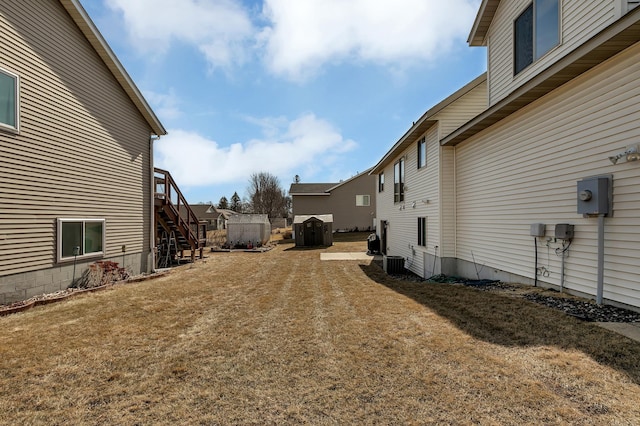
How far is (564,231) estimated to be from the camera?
5922 mm

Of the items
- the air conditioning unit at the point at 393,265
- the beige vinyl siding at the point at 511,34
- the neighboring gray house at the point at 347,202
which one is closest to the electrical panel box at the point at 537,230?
the beige vinyl siding at the point at 511,34

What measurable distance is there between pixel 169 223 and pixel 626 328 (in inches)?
567

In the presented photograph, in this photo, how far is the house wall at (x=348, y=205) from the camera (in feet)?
113

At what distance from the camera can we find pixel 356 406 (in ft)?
9.41

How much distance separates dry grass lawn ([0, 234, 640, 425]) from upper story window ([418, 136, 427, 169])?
254 inches

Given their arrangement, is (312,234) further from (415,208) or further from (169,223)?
(415,208)

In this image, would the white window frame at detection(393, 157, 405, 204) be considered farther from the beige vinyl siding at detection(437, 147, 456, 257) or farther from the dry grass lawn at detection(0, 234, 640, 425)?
the dry grass lawn at detection(0, 234, 640, 425)

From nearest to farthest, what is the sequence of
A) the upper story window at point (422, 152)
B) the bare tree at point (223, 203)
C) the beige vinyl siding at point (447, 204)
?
the beige vinyl siding at point (447, 204)
the upper story window at point (422, 152)
the bare tree at point (223, 203)

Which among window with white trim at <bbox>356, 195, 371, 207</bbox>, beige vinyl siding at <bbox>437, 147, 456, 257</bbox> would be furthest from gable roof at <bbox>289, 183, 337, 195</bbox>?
beige vinyl siding at <bbox>437, 147, 456, 257</bbox>

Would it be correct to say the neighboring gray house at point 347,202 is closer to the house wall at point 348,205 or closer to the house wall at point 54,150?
the house wall at point 348,205

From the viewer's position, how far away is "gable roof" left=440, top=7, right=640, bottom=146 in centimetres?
449

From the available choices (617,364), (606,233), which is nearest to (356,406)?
(617,364)

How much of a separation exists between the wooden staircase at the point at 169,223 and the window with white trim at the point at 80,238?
3.39 metres

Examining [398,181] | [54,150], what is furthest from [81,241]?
[398,181]
